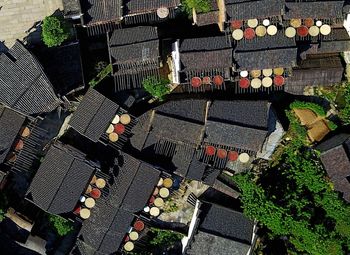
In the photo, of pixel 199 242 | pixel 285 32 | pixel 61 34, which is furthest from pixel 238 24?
pixel 199 242

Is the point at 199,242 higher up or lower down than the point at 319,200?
lower down

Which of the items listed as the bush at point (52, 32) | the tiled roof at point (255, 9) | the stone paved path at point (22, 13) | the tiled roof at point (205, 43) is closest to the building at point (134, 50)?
the tiled roof at point (205, 43)

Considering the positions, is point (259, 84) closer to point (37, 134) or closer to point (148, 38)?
point (148, 38)

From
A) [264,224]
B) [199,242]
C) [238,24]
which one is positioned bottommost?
[199,242]

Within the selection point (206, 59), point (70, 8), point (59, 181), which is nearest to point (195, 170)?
point (206, 59)

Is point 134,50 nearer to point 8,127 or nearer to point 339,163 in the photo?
point 8,127

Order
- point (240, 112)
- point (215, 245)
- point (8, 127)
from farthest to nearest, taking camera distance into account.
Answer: point (215, 245) → point (240, 112) → point (8, 127)

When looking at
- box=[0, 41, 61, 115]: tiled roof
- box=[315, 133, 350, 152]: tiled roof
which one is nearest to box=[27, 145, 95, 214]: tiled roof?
box=[0, 41, 61, 115]: tiled roof
